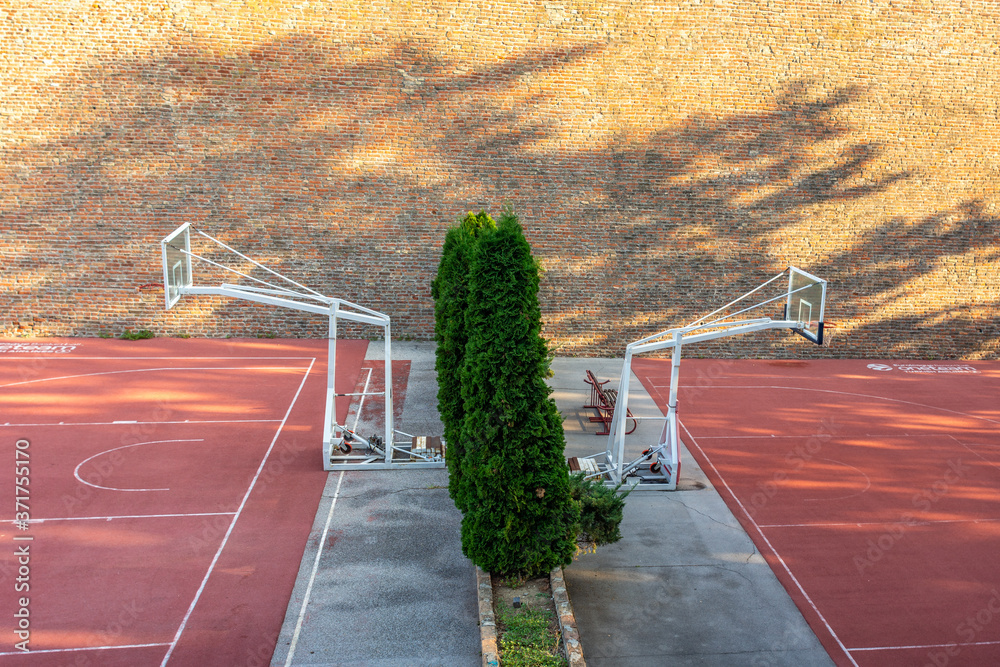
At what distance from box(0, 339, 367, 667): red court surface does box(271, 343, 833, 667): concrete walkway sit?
1.62 ft

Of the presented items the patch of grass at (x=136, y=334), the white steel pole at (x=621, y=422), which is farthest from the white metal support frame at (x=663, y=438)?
the patch of grass at (x=136, y=334)

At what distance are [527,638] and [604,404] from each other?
24.1ft

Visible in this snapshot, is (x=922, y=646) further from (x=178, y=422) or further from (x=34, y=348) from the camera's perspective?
(x=34, y=348)

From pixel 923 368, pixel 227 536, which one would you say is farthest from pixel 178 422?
pixel 923 368

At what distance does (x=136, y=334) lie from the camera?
1903cm

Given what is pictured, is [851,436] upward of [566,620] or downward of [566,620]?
upward

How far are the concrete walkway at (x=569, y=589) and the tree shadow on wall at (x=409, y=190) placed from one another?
740 cm

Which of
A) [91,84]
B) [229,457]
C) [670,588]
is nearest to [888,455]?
[670,588]

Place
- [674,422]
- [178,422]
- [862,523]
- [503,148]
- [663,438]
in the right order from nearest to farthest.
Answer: [862,523], [674,422], [663,438], [178,422], [503,148]

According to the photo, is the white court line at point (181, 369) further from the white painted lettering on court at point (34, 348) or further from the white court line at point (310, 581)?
the white court line at point (310, 581)

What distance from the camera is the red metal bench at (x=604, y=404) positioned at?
14.8 metres

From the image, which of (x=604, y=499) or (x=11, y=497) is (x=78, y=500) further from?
(x=604, y=499)

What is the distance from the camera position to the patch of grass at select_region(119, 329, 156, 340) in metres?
19.0

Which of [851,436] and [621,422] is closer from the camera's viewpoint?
[621,422]
